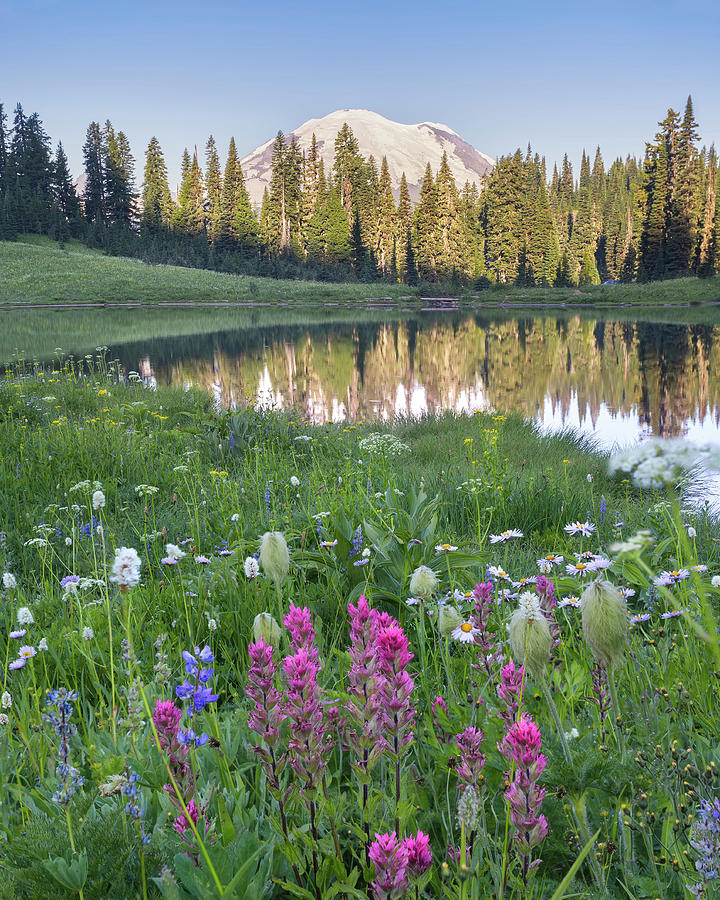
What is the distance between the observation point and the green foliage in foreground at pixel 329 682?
1539 mm

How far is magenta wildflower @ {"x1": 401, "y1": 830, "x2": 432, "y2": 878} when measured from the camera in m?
1.02

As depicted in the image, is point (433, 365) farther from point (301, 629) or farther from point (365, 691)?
point (365, 691)

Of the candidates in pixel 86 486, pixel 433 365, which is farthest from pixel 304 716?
pixel 433 365

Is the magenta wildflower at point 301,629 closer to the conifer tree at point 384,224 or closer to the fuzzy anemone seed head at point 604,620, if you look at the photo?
the fuzzy anemone seed head at point 604,620

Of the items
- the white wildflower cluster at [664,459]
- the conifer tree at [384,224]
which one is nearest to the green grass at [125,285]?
the conifer tree at [384,224]

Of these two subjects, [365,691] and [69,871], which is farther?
[69,871]

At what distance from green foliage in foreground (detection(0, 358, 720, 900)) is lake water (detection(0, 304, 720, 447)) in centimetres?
638

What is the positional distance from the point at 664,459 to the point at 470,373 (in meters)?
20.9

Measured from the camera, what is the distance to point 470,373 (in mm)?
21703

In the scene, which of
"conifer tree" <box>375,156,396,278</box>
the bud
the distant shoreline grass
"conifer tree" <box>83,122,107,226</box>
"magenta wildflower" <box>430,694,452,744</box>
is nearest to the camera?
"magenta wildflower" <box>430,694,452,744</box>

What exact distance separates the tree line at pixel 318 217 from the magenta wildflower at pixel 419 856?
247 ft

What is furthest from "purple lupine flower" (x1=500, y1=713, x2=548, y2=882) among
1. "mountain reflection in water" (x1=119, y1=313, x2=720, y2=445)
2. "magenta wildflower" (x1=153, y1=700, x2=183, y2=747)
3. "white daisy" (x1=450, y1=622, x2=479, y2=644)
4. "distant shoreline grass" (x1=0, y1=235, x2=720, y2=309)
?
"distant shoreline grass" (x1=0, y1=235, x2=720, y2=309)

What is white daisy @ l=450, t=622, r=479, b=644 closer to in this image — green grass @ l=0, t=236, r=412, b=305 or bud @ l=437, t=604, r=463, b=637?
bud @ l=437, t=604, r=463, b=637

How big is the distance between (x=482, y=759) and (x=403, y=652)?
31 centimetres
